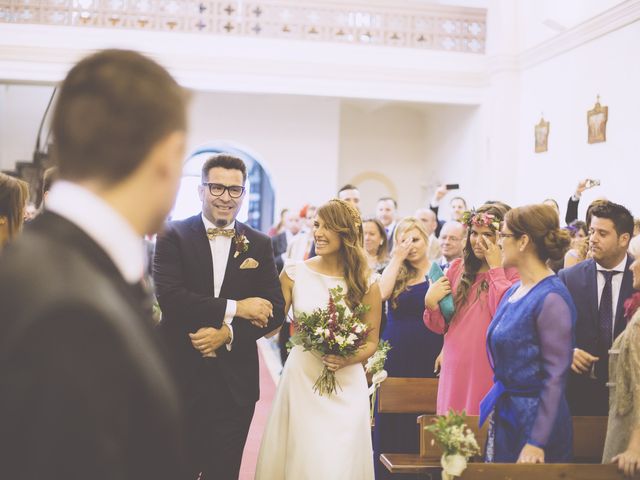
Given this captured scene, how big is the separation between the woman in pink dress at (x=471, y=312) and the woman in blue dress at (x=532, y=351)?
86 centimetres

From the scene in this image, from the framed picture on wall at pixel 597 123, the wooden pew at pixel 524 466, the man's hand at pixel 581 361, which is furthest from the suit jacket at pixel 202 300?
the framed picture on wall at pixel 597 123

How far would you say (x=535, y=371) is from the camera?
3.24 metres

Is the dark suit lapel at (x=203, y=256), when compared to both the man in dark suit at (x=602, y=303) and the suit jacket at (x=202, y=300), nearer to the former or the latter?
the suit jacket at (x=202, y=300)

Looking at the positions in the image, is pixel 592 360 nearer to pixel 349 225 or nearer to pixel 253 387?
pixel 349 225

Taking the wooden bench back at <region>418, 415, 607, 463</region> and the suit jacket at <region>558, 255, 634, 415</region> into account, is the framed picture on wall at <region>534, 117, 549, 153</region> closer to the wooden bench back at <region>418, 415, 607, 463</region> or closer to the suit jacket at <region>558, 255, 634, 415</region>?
the suit jacket at <region>558, 255, 634, 415</region>

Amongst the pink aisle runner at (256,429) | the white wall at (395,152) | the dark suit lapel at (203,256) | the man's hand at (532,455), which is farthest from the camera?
the white wall at (395,152)

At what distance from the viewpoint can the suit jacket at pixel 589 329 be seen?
16.1 ft

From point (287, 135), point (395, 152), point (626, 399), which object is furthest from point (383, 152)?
point (626, 399)

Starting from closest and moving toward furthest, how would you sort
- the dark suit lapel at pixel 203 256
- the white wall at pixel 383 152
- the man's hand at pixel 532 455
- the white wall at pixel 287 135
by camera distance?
1. the man's hand at pixel 532 455
2. the dark suit lapel at pixel 203 256
3. the white wall at pixel 287 135
4. the white wall at pixel 383 152

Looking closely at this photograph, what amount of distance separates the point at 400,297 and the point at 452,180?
40.7 ft

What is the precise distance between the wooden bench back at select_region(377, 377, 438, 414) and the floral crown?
1.09 m

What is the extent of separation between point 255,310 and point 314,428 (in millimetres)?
745

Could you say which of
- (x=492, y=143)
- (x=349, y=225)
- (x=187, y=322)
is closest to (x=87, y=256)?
(x=187, y=322)

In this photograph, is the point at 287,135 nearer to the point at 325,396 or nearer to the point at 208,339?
the point at 325,396
